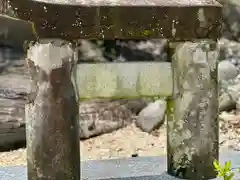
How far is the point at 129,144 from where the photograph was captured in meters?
4.21

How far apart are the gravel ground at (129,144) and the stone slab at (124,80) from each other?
6.05 ft

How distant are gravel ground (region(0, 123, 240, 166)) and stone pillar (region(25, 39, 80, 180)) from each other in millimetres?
1930

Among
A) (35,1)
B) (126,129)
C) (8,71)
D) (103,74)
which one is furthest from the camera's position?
(126,129)

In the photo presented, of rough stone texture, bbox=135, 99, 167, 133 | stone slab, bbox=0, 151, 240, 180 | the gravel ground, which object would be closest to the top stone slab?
stone slab, bbox=0, 151, 240, 180

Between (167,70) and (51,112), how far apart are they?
0.58m

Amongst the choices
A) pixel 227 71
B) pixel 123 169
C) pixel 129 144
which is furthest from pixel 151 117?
pixel 123 169

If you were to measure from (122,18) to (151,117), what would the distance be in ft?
8.43

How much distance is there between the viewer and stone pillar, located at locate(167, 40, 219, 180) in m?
2.11

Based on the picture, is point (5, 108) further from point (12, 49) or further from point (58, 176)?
point (58, 176)

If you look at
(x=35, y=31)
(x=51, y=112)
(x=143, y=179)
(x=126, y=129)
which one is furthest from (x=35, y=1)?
(x=126, y=129)

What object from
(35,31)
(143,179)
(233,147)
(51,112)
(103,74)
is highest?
(35,31)

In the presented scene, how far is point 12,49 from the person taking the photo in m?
4.14

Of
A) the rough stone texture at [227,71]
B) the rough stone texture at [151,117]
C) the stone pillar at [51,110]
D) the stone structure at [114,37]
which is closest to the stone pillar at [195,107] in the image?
the stone structure at [114,37]

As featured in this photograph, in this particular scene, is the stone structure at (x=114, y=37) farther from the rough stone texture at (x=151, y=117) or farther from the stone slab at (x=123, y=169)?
the rough stone texture at (x=151, y=117)
